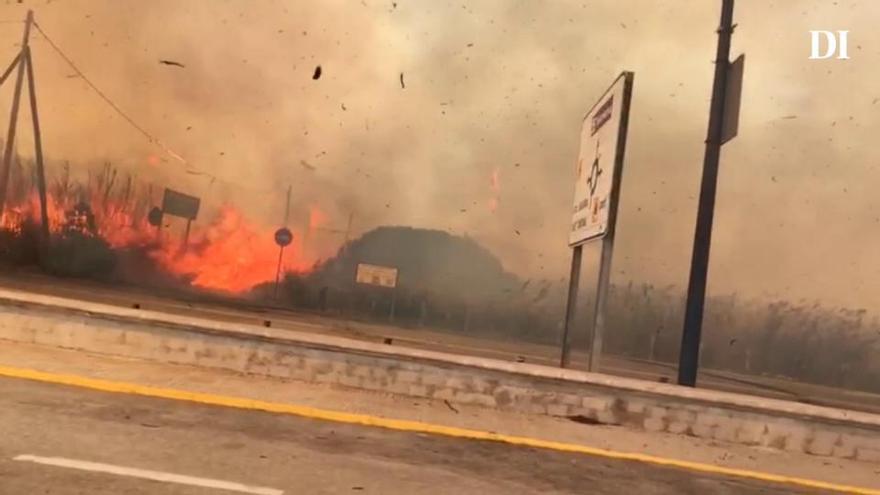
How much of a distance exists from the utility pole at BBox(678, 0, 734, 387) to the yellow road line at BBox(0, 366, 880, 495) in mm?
3409

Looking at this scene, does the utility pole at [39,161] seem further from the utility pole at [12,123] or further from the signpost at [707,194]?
the signpost at [707,194]

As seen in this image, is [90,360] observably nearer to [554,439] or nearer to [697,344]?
[554,439]

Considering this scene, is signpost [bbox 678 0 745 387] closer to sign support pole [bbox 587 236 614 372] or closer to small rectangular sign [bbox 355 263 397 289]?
sign support pole [bbox 587 236 614 372]

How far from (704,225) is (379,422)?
210 inches

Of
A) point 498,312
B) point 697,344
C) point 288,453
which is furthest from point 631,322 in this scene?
point 288,453

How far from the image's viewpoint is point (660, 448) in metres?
6.14

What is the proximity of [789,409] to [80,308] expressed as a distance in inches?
266

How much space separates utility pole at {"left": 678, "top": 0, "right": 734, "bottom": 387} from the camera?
908 cm

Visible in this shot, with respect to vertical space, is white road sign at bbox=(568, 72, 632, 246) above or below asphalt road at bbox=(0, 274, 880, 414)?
above

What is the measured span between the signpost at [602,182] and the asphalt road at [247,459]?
8.42 feet

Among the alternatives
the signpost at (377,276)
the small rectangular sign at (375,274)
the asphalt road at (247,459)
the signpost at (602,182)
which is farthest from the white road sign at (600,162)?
the small rectangular sign at (375,274)

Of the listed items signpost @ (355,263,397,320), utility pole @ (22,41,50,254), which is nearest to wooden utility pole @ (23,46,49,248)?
utility pole @ (22,41,50,254)

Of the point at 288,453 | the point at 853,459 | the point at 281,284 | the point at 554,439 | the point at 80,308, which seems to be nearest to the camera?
the point at 288,453

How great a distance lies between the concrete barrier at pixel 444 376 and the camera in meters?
6.53
